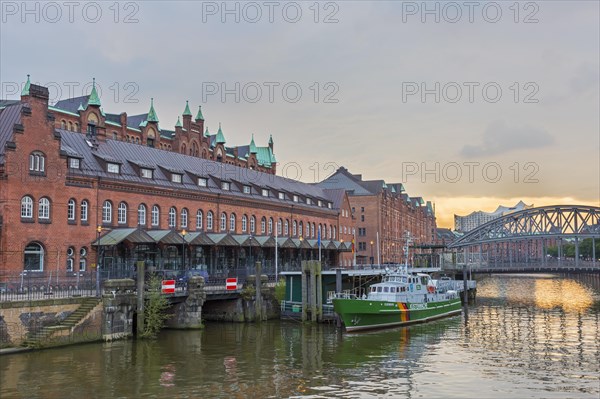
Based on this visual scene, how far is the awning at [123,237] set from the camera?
2111 inches

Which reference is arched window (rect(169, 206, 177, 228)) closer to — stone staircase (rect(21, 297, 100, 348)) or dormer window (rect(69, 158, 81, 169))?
dormer window (rect(69, 158, 81, 169))

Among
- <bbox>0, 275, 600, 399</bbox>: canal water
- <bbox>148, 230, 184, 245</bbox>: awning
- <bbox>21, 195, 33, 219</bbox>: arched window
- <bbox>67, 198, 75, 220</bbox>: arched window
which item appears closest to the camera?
<bbox>0, 275, 600, 399</bbox>: canal water

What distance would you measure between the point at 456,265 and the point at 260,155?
60.1 m

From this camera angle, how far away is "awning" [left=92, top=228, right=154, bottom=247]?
53625mm

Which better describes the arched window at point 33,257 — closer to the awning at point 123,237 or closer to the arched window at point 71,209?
the arched window at point 71,209

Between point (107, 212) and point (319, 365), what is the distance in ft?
94.9

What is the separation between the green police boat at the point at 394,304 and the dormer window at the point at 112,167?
76.2ft

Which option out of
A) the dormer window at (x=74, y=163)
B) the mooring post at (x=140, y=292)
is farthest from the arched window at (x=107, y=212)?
the mooring post at (x=140, y=292)

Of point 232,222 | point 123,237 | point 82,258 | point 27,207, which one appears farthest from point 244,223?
point 27,207

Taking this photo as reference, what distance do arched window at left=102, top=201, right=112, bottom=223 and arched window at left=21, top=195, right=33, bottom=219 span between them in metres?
7.97

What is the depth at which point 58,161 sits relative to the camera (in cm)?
5056

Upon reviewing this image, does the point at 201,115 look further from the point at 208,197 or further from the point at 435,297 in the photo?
the point at 435,297

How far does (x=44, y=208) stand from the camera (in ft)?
163

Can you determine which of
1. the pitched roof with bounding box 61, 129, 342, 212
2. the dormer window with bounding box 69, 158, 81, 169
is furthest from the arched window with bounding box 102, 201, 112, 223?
the dormer window with bounding box 69, 158, 81, 169
